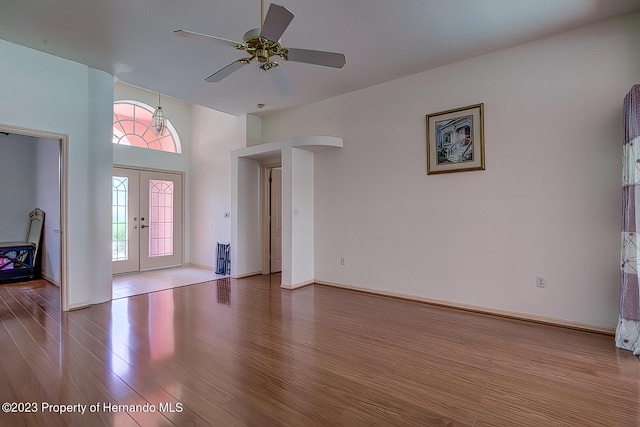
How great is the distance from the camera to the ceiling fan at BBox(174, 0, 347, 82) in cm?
202

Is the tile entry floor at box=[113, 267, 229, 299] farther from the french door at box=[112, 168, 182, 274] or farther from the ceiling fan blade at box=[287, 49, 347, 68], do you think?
the ceiling fan blade at box=[287, 49, 347, 68]

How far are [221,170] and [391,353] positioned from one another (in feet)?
16.9

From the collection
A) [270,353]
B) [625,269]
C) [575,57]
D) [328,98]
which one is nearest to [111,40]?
[328,98]

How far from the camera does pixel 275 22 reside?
6.74 feet

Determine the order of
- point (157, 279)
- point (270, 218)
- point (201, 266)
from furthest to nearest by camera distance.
A: point (201, 266)
point (270, 218)
point (157, 279)

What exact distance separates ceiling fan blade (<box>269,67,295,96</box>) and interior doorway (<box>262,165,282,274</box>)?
1.93 meters

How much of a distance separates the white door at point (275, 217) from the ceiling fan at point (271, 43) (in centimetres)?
355

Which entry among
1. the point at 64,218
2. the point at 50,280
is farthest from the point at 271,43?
the point at 50,280

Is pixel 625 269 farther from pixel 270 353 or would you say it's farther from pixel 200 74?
pixel 200 74

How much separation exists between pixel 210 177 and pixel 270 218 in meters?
1.70

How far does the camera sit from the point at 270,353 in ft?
8.86

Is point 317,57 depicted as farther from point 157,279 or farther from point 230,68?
point 157,279

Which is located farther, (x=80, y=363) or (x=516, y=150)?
(x=516, y=150)

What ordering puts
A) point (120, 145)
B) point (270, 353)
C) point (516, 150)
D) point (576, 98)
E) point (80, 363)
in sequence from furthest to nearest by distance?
point (120, 145) → point (516, 150) → point (576, 98) → point (270, 353) → point (80, 363)
